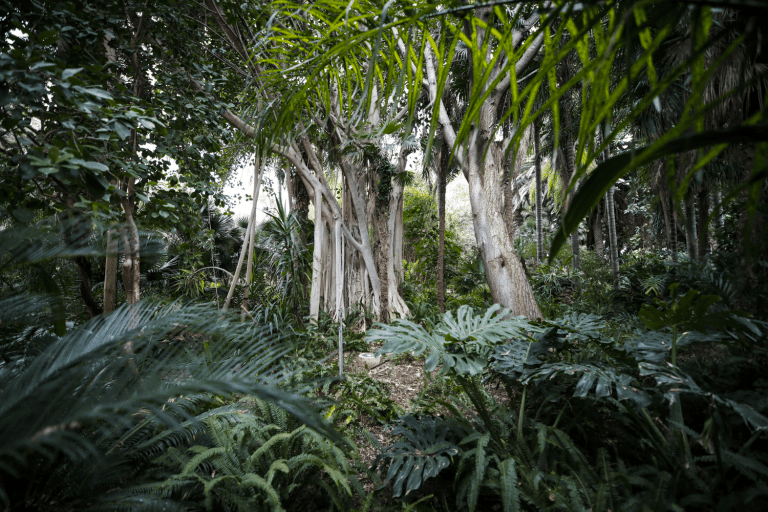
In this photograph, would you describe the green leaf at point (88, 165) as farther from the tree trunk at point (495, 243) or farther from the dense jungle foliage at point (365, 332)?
the tree trunk at point (495, 243)

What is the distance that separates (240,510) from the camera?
1.35m

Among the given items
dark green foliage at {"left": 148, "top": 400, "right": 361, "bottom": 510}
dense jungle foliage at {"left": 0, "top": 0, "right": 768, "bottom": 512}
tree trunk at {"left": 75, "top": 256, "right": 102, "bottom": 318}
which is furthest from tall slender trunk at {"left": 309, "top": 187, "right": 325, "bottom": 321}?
dark green foliage at {"left": 148, "top": 400, "right": 361, "bottom": 510}

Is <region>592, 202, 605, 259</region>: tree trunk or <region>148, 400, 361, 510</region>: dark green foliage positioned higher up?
<region>592, 202, 605, 259</region>: tree trunk

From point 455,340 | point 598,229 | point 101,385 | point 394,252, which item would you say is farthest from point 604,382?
point 598,229

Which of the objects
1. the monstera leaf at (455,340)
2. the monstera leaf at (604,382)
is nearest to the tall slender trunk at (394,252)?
the monstera leaf at (455,340)

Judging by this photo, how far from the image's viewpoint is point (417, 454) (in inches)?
63.6

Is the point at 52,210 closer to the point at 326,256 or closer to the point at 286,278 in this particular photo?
the point at 286,278

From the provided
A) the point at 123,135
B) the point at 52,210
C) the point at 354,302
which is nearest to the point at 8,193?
the point at 52,210

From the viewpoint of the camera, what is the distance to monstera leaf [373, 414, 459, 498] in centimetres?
151

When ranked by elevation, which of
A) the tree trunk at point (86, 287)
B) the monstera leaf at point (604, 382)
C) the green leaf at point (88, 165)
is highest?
the green leaf at point (88, 165)

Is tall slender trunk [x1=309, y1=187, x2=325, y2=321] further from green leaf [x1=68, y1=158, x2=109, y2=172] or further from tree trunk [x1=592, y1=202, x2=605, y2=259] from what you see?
tree trunk [x1=592, y1=202, x2=605, y2=259]

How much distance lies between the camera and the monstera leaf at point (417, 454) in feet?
4.94

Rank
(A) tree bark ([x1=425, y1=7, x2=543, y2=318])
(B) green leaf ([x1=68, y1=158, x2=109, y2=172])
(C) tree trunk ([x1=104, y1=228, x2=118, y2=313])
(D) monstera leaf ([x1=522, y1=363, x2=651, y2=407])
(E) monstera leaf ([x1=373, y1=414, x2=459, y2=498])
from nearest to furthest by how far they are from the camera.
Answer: (B) green leaf ([x1=68, y1=158, x2=109, y2=172]) → (D) monstera leaf ([x1=522, y1=363, x2=651, y2=407]) → (E) monstera leaf ([x1=373, y1=414, x2=459, y2=498]) → (C) tree trunk ([x1=104, y1=228, x2=118, y2=313]) → (A) tree bark ([x1=425, y1=7, x2=543, y2=318])

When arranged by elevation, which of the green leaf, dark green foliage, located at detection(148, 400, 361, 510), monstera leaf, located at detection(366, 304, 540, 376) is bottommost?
dark green foliage, located at detection(148, 400, 361, 510)
